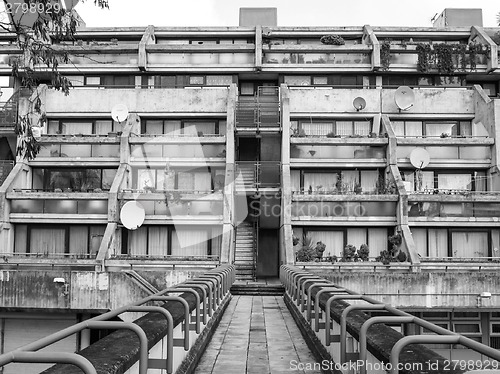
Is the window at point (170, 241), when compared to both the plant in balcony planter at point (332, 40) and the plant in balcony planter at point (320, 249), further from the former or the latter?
the plant in balcony planter at point (332, 40)

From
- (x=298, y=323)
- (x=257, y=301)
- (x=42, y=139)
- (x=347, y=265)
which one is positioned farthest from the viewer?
(x=42, y=139)

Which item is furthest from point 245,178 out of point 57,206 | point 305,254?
point 57,206

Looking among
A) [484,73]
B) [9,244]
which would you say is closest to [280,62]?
[484,73]

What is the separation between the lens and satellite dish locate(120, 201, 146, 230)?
38.0 metres

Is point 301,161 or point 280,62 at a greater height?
point 280,62

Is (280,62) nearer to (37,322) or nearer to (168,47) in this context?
(168,47)

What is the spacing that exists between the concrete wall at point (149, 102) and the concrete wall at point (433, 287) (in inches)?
794

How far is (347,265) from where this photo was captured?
35250 millimetres

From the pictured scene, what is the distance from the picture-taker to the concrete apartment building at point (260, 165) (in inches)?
1484

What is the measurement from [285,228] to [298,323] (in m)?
20.5

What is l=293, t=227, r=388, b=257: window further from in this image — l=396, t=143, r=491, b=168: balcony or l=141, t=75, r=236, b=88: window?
l=141, t=75, r=236, b=88: window

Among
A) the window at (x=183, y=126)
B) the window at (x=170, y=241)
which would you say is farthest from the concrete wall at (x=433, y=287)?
the window at (x=183, y=126)

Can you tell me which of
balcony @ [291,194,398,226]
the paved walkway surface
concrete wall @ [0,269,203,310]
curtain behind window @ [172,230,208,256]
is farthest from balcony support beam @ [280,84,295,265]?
the paved walkway surface

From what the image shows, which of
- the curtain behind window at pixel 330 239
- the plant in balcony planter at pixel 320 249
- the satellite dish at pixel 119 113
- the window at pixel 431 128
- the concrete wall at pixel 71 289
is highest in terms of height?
the satellite dish at pixel 119 113
